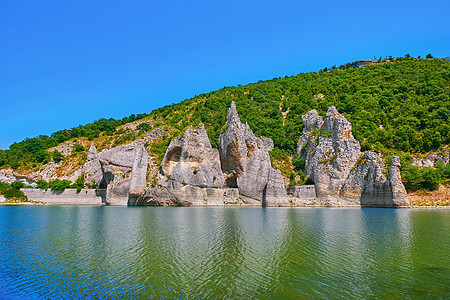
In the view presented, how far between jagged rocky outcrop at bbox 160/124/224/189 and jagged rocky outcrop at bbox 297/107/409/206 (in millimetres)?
20278

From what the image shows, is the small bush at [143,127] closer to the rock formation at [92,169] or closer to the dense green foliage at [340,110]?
the dense green foliage at [340,110]

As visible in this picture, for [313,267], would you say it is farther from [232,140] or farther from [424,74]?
[424,74]

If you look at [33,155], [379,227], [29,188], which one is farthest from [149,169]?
[379,227]

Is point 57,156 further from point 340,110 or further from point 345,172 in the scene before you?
point 340,110

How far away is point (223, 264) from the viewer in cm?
1592

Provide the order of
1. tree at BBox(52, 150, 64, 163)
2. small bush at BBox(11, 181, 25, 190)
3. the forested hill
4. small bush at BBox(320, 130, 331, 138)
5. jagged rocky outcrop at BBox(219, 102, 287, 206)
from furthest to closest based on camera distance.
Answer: tree at BBox(52, 150, 64, 163) → small bush at BBox(11, 181, 25, 190) → the forested hill → small bush at BBox(320, 130, 331, 138) → jagged rocky outcrop at BBox(219, 102, 287, 206)

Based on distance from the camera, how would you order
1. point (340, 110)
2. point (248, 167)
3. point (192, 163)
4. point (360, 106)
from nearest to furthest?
point (192, 163) → point (248, 167) → point (360, 106) → point (340, 110)

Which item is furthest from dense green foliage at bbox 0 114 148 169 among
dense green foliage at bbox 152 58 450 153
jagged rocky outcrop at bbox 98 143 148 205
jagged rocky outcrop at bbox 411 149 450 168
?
jagged rocky outcrop at bbox 411 149 450 168

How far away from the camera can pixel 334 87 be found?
334 feet

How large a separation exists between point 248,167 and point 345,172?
1906 cm

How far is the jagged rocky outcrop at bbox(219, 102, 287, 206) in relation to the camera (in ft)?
202

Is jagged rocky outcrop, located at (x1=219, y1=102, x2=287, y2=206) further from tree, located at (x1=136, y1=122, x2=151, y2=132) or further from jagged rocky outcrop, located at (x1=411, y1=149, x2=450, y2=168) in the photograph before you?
tree, located at (x1=136, y1=122, x2=151, y2=132)

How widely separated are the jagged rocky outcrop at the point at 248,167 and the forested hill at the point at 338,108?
1602cm

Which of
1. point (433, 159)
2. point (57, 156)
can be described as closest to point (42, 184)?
point (57, 156)
